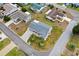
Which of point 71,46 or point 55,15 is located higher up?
point 55,15

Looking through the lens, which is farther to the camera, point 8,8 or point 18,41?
point 8,8

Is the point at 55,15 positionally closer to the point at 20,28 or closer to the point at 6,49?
the point at 20,28

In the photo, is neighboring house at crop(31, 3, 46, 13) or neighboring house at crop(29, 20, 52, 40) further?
neighboring house at crop(31, 3, 46, 13)

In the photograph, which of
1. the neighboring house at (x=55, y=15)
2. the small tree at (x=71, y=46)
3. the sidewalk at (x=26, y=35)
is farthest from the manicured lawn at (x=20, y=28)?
the small tree at (x=71, y=46)

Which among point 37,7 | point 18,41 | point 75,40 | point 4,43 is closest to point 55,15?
point 37,7

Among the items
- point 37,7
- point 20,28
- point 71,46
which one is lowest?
point 71,46

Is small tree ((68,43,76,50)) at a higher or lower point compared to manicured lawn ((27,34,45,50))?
lower

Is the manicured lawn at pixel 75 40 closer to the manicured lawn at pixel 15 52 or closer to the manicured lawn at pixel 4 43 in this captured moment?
the manicured lawn at pixel 15 52

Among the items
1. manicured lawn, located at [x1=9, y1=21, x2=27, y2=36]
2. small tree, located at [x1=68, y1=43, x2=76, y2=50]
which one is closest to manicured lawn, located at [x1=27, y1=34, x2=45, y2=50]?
manicured lawn, located at [x1=9, y1=21, x2=27, y2=36]

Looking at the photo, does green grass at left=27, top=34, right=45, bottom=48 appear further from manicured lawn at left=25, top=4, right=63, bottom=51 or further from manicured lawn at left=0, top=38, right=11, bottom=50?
manicured lawn at left=0, top=38, right=11, bottom=50
